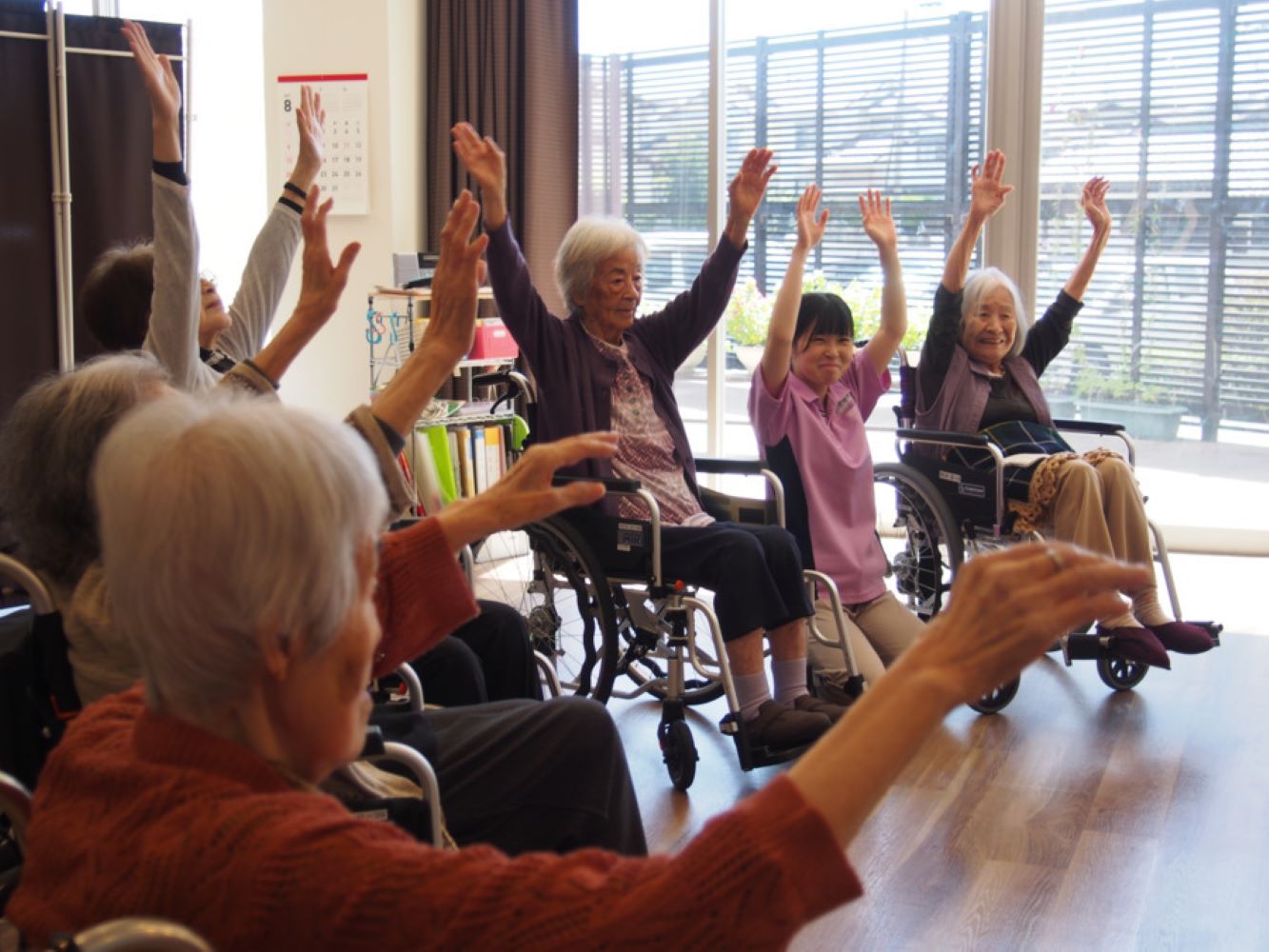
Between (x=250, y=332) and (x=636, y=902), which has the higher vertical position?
(x=250, y=332)

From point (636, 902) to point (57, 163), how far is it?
3.90 metres

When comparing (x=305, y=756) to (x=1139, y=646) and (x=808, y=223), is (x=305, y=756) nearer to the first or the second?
(x=808, y=223)

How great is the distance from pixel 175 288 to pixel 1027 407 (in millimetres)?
2461

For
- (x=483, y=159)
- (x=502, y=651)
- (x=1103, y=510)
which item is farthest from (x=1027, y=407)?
(x=502, y=651)

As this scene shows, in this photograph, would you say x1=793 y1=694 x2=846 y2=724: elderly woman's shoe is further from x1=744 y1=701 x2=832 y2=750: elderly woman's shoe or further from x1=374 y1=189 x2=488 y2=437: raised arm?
x1=374 y1=189 x2=488 y2=437: raised arm

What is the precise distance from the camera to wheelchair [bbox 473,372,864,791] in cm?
276

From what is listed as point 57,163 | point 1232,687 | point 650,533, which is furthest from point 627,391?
point 57,163

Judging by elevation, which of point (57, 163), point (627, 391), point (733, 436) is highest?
point (57, 163)

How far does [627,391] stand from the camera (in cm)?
314

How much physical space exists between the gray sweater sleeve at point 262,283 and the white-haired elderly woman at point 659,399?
0.39 metres

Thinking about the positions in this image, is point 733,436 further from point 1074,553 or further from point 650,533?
point 1074,553

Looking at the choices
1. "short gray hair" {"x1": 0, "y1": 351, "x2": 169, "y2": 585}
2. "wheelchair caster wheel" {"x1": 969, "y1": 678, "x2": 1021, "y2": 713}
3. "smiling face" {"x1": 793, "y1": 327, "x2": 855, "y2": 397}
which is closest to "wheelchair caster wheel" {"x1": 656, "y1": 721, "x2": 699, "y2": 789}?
"wheelchair caster wheel" {"x1": 969, "y1": 678, "x2": 1021, "y2": 713}

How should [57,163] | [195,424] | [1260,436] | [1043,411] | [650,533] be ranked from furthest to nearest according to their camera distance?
[1260,436], [57,163], [1043,411], [650,533], [195,424]

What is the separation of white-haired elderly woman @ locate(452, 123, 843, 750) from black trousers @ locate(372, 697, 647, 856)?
4.08 ft
